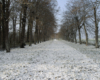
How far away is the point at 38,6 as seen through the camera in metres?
17.1

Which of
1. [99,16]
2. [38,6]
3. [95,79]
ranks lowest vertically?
[95,79]

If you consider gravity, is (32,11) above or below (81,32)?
above

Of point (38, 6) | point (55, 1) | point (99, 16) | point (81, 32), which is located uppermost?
point (55, 1)

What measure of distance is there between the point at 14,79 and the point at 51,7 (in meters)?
17.5

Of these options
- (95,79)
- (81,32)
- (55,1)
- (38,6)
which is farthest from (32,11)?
(95,79)

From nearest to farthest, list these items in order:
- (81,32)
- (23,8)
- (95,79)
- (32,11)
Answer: (95,79) → (23,8) → (32,11) → (81,32)

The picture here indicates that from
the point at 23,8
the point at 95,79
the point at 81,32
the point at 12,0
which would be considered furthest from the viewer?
the point at 81,32

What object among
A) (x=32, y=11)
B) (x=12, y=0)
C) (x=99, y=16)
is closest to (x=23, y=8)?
(x=32, y=11)

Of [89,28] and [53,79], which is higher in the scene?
[89,28]

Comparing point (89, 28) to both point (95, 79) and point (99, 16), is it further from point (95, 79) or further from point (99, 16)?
point (95, 79)

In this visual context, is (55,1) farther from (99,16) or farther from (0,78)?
(0,78)

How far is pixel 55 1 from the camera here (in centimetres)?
1939

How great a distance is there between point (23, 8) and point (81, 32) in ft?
50.9

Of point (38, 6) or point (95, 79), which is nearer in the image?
point (95, 79)
